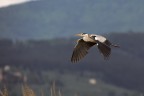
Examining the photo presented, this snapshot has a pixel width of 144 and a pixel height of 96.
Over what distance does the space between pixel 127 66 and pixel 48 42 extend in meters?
38.8

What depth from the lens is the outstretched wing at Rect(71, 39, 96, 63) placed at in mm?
8593

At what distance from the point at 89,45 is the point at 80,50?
0.21m

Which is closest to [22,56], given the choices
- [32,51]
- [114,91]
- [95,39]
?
[32,51]

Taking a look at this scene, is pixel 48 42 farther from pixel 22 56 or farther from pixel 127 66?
pixel 127 66

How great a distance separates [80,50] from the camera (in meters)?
8.70

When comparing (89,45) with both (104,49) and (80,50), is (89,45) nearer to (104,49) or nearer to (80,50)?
(80,50)

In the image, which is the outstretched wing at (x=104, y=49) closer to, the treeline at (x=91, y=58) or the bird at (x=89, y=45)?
the bird at (x=89, y=45)

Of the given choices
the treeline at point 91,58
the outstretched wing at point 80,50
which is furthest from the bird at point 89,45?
the treeline at point 91,58

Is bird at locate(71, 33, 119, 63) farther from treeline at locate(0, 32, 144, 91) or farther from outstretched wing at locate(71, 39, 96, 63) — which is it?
treeline at locate(0, 32, 144, 91)

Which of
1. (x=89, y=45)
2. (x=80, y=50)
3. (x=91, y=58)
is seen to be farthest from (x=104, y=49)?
(x=91, y=58)

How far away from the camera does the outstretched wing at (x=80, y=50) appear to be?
859 cm

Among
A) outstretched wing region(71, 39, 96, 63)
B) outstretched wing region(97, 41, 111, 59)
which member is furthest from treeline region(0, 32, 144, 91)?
outstretched wing region(97, 41, 111, 59)

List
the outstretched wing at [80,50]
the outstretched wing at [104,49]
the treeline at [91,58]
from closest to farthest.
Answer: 1. the outstretched wing at [104,49]
2. the outstretched wing at [80,50]
3. the treeline at [91,58]

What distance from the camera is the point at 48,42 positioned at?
7126 inches
